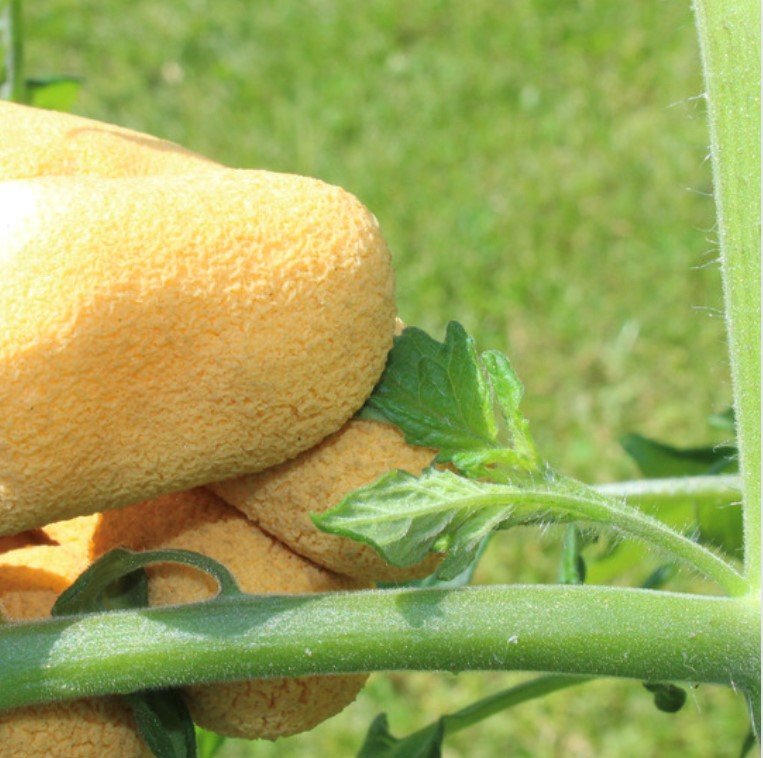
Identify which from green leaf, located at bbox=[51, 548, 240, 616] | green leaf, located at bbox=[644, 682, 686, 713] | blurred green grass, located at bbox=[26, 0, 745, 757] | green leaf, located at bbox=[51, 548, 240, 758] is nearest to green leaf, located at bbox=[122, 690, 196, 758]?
Result: green leaf, located at bbox=[51, 548, 240, 758]

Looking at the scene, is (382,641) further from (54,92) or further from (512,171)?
(512,171)

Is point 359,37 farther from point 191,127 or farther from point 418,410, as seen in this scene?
point 418,410

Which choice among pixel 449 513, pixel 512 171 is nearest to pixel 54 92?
pixel 449 513

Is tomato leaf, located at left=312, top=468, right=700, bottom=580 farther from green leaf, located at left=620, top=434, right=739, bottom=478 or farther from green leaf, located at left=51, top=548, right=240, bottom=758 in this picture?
green leaf, located at left=620, top=434, right=739, bottom=478

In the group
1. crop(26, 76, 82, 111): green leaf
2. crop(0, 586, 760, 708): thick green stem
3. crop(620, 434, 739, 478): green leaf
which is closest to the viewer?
crop(0, 586, 760, 708): thick green stem

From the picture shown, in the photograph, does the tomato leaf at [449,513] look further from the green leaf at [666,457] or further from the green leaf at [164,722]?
the green leaf at [666,457]

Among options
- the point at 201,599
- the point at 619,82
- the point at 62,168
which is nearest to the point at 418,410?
the point at 201,599

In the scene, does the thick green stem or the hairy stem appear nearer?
the thick green stem
